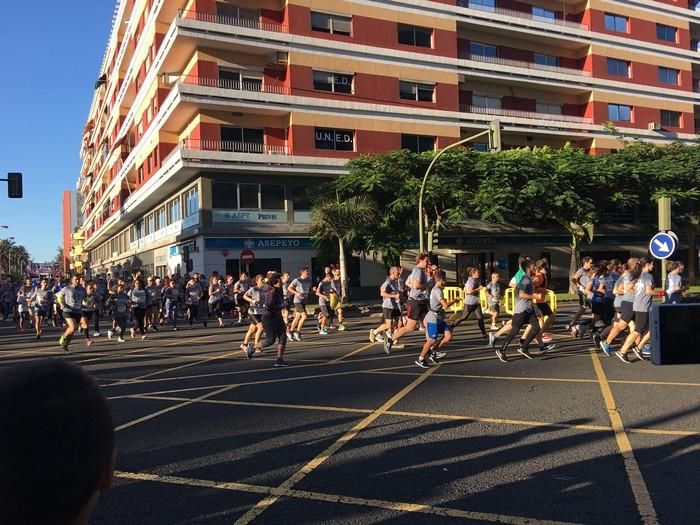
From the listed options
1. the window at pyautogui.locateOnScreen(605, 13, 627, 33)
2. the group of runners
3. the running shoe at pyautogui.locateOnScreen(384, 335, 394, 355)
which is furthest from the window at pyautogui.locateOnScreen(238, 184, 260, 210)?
the window at pyautogui.locateOnScreen(605, 13, 627, 33)

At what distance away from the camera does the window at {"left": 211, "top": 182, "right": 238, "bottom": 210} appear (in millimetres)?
27328

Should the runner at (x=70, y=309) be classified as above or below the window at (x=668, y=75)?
below

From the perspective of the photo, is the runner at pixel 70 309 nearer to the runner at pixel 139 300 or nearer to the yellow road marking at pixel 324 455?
the runner at pixel 139 300

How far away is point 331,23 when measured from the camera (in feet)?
94.9

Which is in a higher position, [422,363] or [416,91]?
[416,91]

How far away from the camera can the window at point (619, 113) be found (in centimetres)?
3625

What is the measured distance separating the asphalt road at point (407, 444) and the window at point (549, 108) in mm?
29388

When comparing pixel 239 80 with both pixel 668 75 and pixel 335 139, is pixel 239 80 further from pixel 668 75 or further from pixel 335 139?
pixel 668 75

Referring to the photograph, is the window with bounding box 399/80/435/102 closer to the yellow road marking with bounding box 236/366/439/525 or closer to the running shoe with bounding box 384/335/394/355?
the running shoe with bounding box 384/335/394/355

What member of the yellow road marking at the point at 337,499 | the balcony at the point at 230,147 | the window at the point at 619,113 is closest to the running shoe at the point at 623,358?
the yellow road marking at the point at 337,499

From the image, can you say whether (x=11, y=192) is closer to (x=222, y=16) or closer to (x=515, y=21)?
(x=222, y=16)

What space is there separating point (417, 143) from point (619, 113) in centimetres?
1520

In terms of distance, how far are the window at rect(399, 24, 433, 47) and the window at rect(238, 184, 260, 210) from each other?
11353mm

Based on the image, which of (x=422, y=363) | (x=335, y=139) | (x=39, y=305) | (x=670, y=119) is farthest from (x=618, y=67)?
(x=39, y=305)
